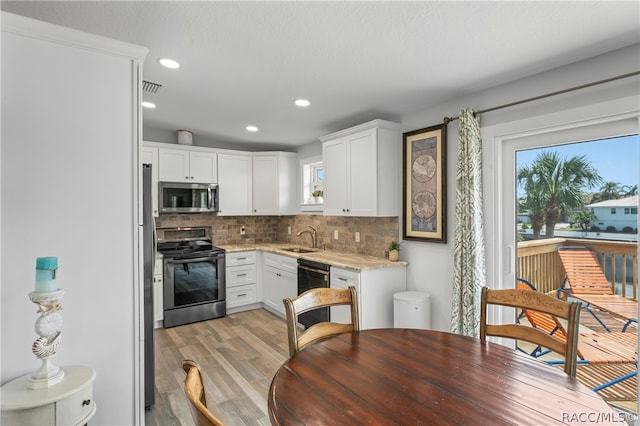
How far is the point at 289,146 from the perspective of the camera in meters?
5.50

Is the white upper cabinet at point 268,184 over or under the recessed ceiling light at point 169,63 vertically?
under

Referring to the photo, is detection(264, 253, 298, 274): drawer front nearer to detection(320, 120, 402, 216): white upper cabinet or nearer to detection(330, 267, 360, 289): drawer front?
detection(330, 267, 360, 289): drawer front

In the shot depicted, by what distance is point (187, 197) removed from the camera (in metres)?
4.57

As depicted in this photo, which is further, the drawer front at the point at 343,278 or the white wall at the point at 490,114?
the drawer front at the point at 343,278

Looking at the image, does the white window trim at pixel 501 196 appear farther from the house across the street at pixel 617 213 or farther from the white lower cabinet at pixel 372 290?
the white lower cabinet at pixel 372 290

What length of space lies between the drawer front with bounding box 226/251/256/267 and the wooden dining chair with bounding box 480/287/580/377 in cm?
354

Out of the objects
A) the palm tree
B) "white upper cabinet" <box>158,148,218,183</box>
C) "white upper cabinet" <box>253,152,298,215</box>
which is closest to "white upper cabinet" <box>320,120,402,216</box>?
the palm tree

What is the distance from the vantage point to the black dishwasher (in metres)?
3.63

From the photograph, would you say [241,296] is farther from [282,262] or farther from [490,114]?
[490,114]

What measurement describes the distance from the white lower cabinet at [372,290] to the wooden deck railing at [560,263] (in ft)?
3.82

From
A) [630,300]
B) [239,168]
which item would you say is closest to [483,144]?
[630,300]

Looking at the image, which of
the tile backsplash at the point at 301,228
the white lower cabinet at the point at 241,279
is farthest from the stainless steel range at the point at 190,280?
the tile backsplash at the point at 301,228

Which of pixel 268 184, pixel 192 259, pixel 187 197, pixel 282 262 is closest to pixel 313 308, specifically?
pixel 282 262

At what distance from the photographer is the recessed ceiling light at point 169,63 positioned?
7.56 feet
